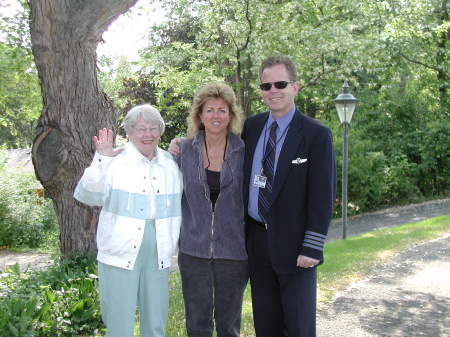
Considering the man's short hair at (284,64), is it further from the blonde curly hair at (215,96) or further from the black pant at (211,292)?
the black pant at (211,292)

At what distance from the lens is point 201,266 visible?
3.58 m

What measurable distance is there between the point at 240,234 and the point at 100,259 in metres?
0.98

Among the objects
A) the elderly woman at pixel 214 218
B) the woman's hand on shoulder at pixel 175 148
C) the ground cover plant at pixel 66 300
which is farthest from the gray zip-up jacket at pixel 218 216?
the ground cover plant at pixel 66 300

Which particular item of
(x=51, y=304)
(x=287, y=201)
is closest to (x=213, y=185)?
(x=287, y=201)

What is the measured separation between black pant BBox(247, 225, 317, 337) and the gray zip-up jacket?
5.0 inches

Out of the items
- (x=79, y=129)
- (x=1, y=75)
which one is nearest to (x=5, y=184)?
(x=1, y=75)

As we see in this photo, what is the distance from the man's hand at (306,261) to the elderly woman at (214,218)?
0.43 metres

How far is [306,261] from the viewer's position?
332 centimetres

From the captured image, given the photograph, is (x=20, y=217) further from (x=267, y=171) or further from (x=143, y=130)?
(x=267, y=171)

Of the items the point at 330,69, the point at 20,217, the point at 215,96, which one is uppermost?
the point at 330,69

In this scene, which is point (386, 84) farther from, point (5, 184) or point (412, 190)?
point (5, 184)

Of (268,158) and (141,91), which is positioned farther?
(141,91)

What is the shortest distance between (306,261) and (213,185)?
84 centimetres

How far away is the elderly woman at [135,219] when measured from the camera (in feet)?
11.0
